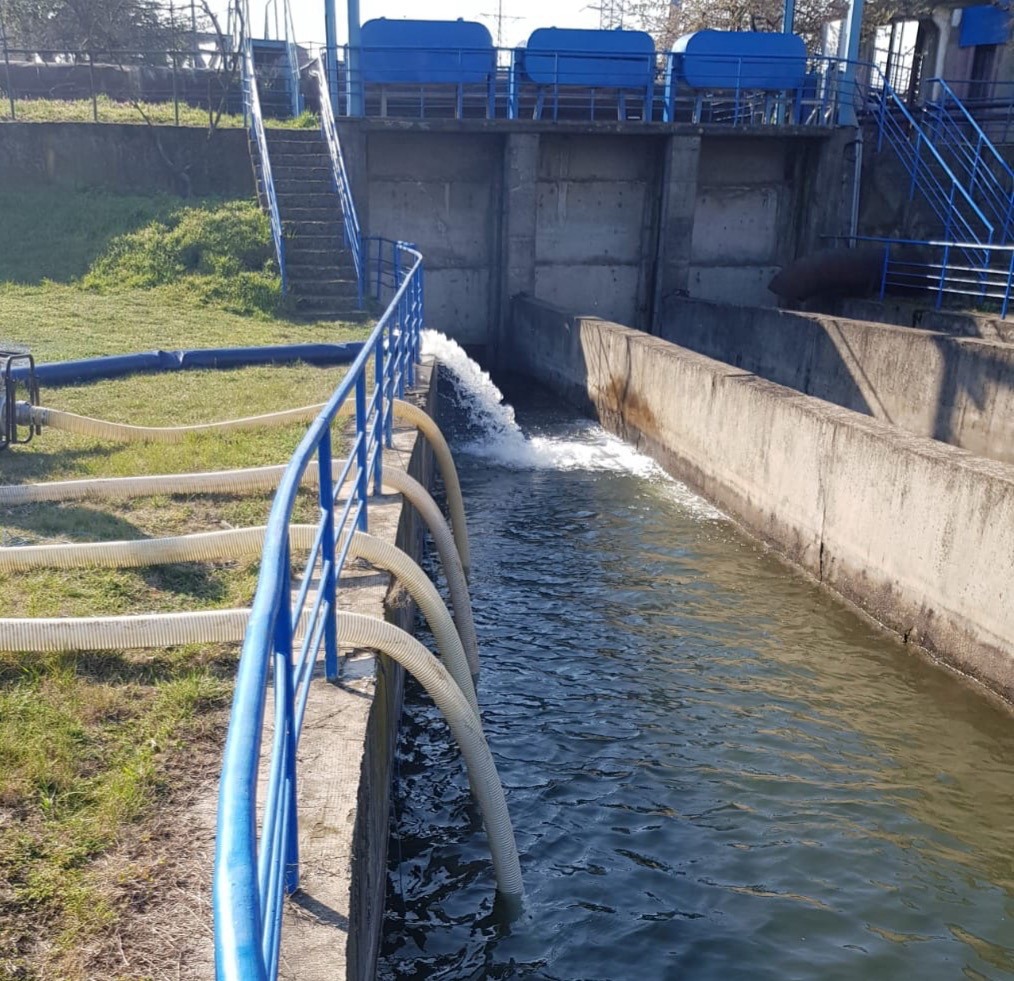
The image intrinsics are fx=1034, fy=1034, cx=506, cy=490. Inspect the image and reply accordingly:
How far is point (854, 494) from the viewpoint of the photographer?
8359 millimetres

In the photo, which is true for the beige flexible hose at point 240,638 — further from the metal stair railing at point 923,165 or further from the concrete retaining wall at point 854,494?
the metal stair railing at point 923,165

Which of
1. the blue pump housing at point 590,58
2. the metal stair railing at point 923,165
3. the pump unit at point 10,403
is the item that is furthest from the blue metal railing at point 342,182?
the metal stair railing at point 923,165

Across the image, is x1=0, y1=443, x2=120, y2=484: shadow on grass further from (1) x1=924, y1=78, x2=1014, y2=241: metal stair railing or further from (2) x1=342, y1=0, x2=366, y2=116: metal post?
(1) x1=924, y1=78, x2=1014, y2=241: metal stair railing

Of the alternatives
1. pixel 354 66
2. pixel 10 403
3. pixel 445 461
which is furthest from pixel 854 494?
pixel 354 66

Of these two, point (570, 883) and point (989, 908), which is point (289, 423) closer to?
point (570, 883)

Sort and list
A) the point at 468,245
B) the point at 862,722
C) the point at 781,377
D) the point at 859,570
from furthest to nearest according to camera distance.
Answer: the point at 468,245 → the point at 781,377 → the point at 859,570 → the point at 862,722

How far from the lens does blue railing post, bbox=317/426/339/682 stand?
3.88 meters

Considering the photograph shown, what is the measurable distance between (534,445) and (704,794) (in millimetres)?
8182

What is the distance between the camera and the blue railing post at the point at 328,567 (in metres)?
3.88

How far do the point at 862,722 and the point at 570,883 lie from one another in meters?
2.53

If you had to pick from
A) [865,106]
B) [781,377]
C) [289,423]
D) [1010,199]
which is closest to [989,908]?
[289,423]

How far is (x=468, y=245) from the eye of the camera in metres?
19.2

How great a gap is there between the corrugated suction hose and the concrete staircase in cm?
933

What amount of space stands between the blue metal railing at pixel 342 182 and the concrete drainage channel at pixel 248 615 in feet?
26.6
